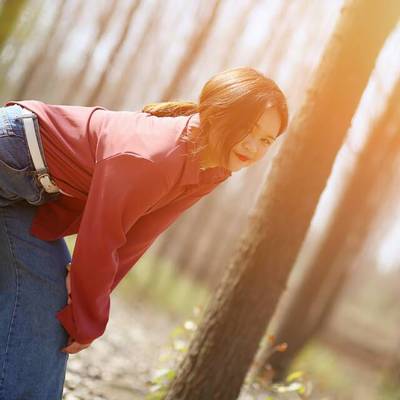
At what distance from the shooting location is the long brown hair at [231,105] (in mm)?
1933

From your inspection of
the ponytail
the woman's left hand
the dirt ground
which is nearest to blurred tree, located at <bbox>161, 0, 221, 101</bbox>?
the dirt ground

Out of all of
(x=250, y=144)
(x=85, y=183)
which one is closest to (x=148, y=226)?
(x=85, y=183)

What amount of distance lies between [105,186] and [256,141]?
644 millimetres

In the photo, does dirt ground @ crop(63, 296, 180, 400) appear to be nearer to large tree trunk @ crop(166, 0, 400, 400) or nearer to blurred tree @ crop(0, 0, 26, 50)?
large tree trunk @ crop(166, 0, 400, 400)

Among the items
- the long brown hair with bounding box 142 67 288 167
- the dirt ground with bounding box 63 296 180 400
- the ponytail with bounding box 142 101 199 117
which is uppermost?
the long brown hair with bounding box 142 67 288 167

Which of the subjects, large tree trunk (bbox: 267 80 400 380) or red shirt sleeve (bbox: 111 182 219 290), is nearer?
red shirt sleeve (bbox: 111 182 219 290)

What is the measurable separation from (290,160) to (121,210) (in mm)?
1627

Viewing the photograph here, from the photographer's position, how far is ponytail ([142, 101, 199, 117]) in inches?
86.2

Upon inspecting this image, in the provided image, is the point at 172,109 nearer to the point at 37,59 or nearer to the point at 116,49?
the point at 116,49

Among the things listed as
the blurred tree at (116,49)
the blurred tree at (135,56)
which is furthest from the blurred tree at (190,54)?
the blurred tree at (135,56)

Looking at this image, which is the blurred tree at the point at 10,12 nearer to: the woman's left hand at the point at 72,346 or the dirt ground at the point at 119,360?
the dirt ground at the point at 119,360

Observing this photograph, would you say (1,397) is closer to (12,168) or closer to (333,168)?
(12,168)

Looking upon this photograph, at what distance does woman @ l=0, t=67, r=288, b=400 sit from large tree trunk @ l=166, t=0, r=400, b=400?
3.59ft

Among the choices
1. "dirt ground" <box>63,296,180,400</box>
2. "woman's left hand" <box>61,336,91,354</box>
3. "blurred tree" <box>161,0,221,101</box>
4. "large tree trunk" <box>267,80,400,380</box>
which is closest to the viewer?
"woman's left hand" <box>61,336,91,354</box>
